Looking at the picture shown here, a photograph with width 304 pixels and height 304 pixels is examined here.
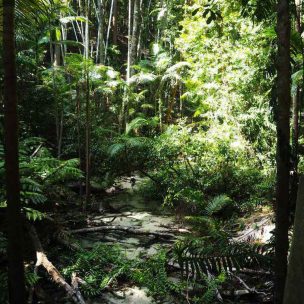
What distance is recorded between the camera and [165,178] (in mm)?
8695

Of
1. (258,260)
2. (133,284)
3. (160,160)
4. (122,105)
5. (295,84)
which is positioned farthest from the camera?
(122,105)

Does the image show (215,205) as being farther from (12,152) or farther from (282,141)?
(12,152)

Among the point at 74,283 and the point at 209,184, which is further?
the point at 209,184

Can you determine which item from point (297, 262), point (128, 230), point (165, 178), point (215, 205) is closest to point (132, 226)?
point (128, 230)

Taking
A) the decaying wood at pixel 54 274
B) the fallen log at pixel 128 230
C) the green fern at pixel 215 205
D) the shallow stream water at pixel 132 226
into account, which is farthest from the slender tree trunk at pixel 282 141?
the green fern at pixel 215 205

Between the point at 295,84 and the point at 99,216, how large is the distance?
4.37 meters

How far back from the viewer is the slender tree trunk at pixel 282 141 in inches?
117

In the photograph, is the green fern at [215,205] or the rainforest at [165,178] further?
the green fern at [215,205]

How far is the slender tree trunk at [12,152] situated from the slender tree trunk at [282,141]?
7.02ft

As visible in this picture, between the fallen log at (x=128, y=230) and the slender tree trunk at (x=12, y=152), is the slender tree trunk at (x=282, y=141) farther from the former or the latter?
the fallen log at (x=128, y=230)

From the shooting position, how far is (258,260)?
3.71 m

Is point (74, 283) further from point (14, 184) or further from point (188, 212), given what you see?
point (188, 212)

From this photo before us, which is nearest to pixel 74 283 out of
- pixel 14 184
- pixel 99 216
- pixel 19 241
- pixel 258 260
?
pixel 19 241

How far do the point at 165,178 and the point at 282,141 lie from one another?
577cm
